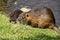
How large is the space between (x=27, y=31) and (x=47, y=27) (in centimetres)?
78

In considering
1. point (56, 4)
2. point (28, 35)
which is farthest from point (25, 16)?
point (56, 4)

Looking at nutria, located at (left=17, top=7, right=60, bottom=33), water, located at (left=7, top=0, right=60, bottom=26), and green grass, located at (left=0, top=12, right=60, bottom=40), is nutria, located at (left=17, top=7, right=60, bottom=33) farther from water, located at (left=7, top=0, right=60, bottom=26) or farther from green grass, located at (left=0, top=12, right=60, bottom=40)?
water, located at (left=7, top=0, right=60, bottom=26)

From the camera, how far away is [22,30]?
20.6 feet

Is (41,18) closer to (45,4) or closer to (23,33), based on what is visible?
(23,33)

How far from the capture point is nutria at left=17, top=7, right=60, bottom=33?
22.2ft

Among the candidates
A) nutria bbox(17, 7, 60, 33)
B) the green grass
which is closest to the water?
nutria bbox(17, 7, 60, 33)

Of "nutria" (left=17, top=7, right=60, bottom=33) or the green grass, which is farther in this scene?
"nutria" (left=17, top=7, right=60, bottom=33)

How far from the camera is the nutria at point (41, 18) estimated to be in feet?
22.2

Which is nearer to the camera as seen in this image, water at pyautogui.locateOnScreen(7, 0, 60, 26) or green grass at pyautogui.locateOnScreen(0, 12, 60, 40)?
green grass at pyautogui.locateOnScreen(0, 12, 60, 40)

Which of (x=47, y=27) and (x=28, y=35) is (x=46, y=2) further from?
(x=28, y=35)

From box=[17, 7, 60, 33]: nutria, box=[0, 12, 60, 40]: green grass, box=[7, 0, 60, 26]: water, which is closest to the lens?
box=[0, 12, 60, 40]: green grass

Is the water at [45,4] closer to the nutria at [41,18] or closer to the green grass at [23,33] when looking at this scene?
the nutria at [41,18]

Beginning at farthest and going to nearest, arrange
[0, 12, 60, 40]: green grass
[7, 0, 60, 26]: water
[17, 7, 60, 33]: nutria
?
[7, 0, 60, 26]: water → [17, 7, 60, 33]: nutria → [0, 12, 60, 40]: green grass

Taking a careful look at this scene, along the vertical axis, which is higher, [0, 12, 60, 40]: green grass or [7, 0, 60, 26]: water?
[7, 0, 60, 26]: water
